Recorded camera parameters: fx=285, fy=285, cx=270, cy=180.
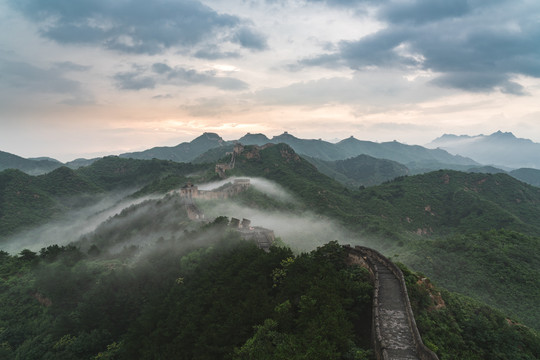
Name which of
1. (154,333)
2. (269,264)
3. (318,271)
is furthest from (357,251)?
(154,333)

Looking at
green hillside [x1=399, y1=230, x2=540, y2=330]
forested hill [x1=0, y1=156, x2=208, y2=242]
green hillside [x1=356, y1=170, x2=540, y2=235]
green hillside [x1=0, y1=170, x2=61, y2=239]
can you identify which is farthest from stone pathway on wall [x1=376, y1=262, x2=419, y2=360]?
green hillside [x1=0, y1=170, x2=61, y2=239]

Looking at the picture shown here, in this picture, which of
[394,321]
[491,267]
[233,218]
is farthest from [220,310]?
[491,267]

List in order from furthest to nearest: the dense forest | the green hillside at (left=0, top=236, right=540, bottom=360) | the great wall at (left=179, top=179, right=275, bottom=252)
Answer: the great wall at (left=179, top=179, right=275, bottom=252) < the dense forest < the green hillside at (left=0, top=236, right=540, bottom=360)

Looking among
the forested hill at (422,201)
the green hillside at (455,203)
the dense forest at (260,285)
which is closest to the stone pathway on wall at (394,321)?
the dense forest at (260,285)

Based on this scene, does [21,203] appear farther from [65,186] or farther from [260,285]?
[260,285]

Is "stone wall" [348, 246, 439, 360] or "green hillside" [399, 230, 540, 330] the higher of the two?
"stone wall" [348, 246, 439, 360]

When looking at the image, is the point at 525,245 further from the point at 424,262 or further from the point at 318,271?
the point at 318,271

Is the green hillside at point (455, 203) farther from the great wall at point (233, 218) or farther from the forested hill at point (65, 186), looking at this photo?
A: the forested hill at point (65, 186)

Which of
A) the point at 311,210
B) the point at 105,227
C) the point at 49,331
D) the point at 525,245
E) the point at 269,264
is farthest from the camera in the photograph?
the point at 311,210

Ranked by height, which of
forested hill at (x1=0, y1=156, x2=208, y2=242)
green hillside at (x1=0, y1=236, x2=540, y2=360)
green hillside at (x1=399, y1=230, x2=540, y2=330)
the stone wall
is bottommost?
green hillside at (x1=399, y1=230, x2=540, y2=330)

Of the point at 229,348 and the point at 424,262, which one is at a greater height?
the point at 229,348

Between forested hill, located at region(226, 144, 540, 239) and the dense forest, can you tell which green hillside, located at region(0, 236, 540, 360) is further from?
forested hill, located at region(226, 144, 540, 239)
